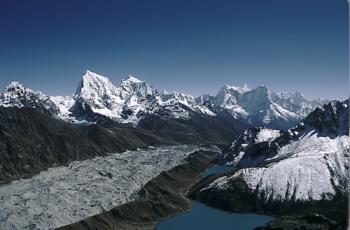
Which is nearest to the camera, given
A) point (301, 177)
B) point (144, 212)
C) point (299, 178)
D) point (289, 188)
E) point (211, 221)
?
point (211, 221)

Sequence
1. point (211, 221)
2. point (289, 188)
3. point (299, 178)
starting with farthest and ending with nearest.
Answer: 1. point (299, 178)
2. point (289, 188)
3. point (211, 221)

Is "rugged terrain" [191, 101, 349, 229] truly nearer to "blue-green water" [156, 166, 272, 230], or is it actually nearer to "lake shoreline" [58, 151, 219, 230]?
"blue-green water" [156, 166, 272, 230]

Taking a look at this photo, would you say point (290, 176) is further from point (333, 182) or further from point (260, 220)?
point (260, 220)

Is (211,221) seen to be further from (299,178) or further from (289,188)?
(299,178)

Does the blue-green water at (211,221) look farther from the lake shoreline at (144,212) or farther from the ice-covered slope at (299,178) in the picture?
the ice-covered slope at (299,178)

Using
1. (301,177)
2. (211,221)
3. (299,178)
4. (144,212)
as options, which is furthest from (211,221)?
(301,177)

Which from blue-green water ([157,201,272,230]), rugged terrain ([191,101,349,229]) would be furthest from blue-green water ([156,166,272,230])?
rugged terrain ([191,101,349,229])
